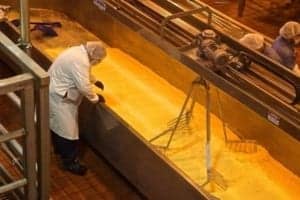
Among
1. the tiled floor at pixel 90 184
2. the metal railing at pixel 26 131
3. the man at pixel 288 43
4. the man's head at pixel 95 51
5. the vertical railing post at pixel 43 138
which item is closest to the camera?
the metal railing at pixel 26 131

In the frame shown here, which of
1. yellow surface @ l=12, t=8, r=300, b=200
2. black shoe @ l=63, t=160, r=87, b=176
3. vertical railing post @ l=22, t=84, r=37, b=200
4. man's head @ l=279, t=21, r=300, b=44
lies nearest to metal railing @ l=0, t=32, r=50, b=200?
vertical railing post @ l=22, t=84, r=37, b=200

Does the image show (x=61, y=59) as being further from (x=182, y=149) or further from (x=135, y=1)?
(x=182, y=149)

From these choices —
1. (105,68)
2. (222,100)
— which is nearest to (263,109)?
(222,100)

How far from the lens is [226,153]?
153 inches

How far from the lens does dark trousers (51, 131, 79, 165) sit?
13.3ft

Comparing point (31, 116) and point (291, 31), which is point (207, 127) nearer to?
point (291, 31)

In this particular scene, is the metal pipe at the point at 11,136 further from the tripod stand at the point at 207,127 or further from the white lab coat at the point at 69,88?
the white lab coat at the point at 69,88

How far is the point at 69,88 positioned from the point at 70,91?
2 centimetres

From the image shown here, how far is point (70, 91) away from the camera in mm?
3875

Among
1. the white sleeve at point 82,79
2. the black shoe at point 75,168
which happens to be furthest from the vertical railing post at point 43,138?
the black shoe at point 75,168

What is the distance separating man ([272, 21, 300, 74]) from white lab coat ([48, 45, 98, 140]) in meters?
1.32

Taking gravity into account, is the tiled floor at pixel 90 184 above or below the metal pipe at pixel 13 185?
below

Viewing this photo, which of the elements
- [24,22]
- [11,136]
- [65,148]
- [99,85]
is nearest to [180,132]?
[99,85]

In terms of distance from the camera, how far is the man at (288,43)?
160 inches
